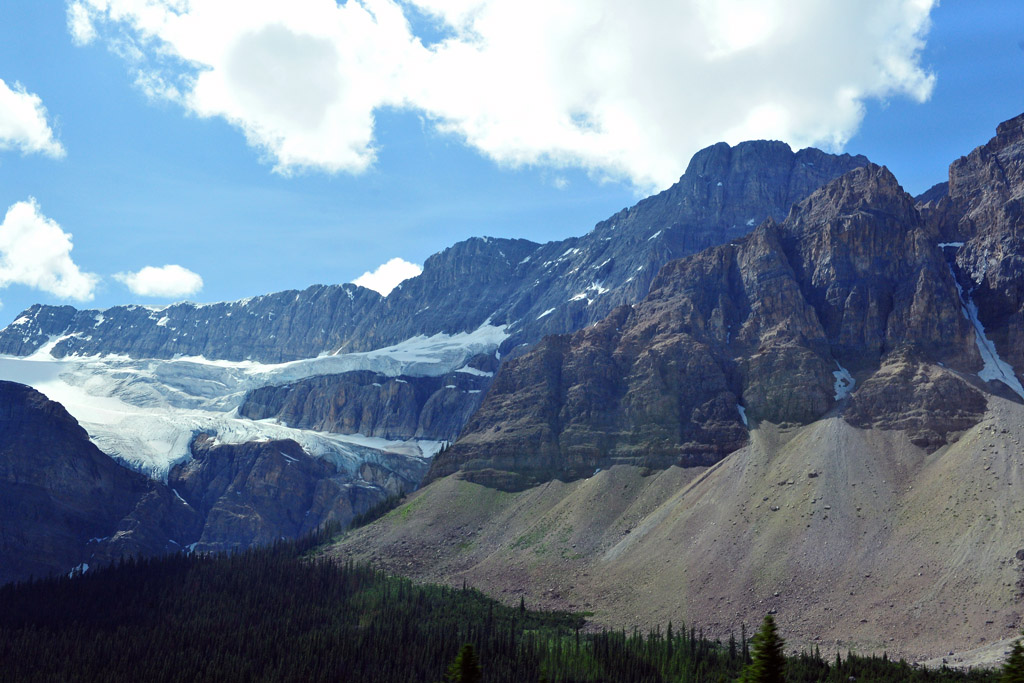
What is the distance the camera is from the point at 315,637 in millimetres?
138750

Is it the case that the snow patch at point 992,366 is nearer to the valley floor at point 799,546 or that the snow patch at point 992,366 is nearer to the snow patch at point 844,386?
the valley floor at point 799,546

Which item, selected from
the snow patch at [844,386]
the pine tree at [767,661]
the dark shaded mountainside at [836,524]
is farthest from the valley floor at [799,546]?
the pine tree at [767,661]

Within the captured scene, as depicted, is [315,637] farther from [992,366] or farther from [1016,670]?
[992,366]

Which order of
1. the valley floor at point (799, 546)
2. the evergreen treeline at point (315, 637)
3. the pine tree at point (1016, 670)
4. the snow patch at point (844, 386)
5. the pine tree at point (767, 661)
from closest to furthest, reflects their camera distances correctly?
the pine tree at point (767, 661) < the pine tree at point (1016, 670) < the evergreen treeline at point (315, 637) < the valley floor at point (799, 546) < the snow patch at point (844, 386)

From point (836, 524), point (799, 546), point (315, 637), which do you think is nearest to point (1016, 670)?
point (799, 546)

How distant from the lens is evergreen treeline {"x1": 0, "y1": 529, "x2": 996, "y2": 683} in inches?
4732

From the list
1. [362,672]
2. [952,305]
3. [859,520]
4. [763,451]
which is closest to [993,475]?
[859,520]

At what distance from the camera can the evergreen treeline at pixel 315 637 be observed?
120 meters

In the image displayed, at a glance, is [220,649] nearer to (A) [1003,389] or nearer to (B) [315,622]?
(B) [315,622]

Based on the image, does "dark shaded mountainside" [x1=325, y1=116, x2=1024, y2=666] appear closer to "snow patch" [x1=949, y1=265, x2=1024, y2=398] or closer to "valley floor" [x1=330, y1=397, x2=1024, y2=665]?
"valley floor" [x1=330, y1=397, x2=1024, y2=665]

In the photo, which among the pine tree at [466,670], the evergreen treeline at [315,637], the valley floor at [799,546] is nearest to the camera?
the pine tree at [466,670]

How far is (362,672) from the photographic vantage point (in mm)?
125188

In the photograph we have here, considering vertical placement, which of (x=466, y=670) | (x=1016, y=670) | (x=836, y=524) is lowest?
(x=466, y=670)

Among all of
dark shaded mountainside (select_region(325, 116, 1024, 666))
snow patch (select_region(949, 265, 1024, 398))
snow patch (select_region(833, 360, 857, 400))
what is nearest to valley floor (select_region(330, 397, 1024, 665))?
dark shaded mountainside (select_region(325, 116, 1024, 666))
